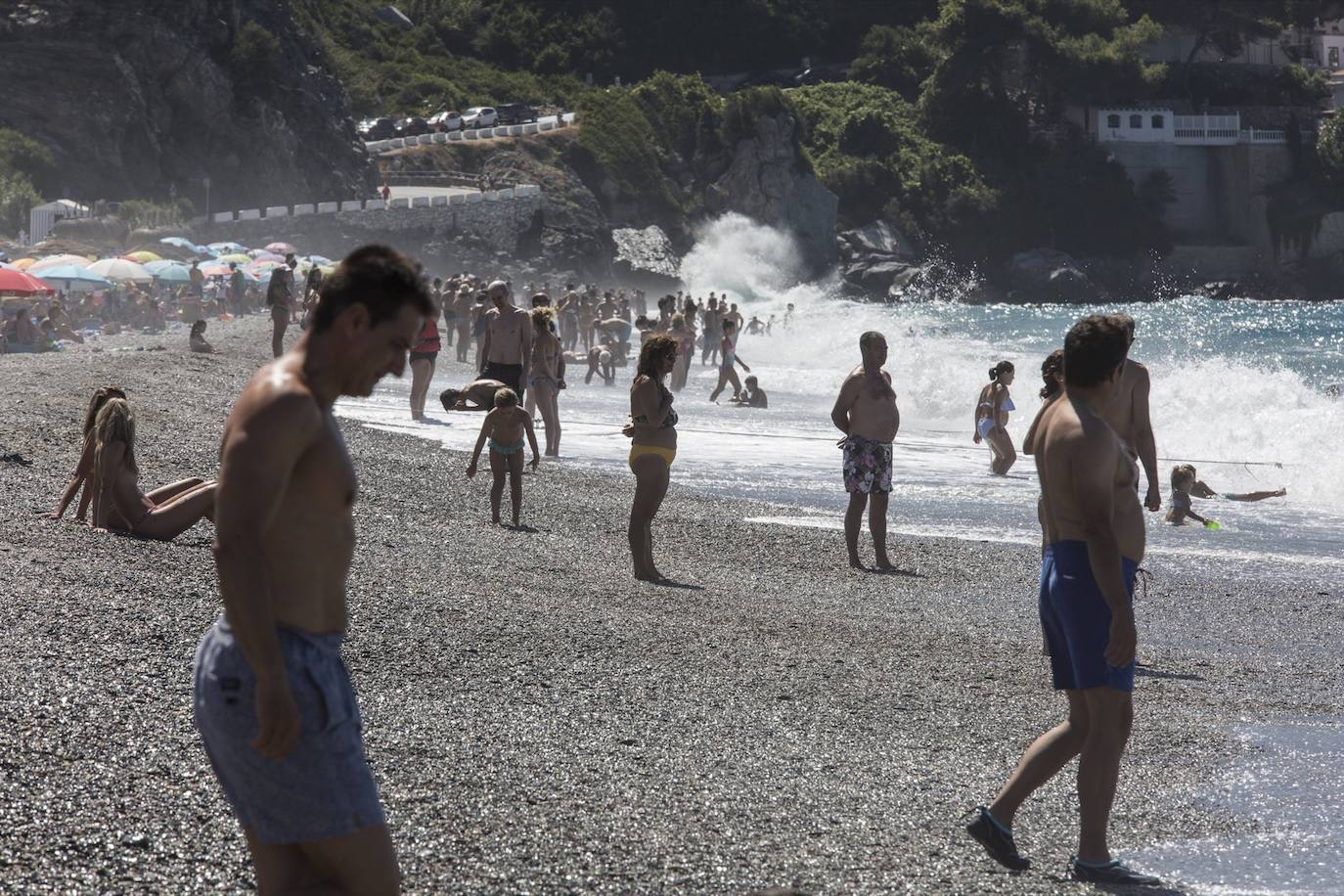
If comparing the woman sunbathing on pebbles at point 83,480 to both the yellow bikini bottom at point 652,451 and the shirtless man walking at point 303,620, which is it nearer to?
the yellow bikini bottom at point 652,451

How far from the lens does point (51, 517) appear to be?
811 centimetres

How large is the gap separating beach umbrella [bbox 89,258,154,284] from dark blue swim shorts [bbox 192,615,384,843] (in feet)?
94.8

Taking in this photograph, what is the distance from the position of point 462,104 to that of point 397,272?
68544mm

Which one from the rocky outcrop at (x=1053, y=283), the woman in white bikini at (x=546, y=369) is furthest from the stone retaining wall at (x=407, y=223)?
the woman in white bikini at (x=546, y=369)

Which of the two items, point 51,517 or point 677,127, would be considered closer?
point 51,517

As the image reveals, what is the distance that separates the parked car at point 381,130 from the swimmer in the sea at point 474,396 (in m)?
50.1

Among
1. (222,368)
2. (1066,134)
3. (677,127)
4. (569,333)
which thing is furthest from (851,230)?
(222,368)

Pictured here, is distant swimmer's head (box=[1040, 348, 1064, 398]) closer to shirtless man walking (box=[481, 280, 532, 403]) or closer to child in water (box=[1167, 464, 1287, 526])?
child in water (box=[1167, 464, 1287, 526])

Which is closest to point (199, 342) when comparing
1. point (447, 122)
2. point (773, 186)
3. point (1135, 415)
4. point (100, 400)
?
point (100, 400)

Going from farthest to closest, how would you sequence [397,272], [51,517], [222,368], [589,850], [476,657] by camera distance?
[222,368] → [51,517] → [476,657] → [589,850] → [397,272]

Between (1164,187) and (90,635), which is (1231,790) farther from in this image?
(1164,187)

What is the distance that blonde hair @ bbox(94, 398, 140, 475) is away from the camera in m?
8.00

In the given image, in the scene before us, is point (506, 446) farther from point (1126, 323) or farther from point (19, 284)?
point (19, 284)

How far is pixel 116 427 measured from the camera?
26.4 ft
